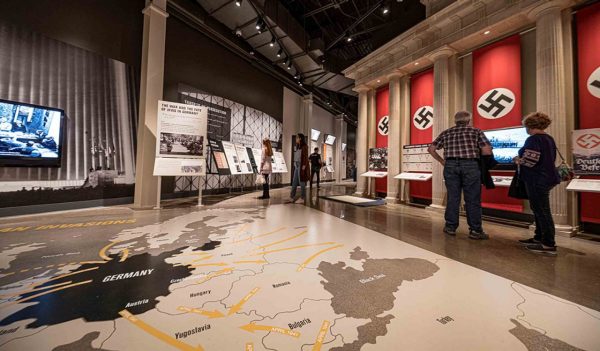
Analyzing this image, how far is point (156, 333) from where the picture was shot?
109cm

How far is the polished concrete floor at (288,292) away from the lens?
1068mm

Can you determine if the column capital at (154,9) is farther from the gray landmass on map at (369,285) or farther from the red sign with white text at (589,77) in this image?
the red sign with white text at (589,77)

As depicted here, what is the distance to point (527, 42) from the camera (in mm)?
3916

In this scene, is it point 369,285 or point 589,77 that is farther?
point 589,77

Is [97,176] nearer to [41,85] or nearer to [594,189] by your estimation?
[41,85]

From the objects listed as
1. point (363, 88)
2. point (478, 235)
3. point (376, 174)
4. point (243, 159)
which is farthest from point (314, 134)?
point (478, 235)

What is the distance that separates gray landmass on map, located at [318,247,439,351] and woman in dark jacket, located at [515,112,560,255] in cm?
147

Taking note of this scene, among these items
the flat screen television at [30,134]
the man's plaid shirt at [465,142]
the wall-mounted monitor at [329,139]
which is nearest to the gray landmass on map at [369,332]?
the man's plaid shirt at [465,142]

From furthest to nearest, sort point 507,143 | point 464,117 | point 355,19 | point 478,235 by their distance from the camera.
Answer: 1. point 355,19
2. point 507,143
3. point 464,117
4. point 478,235

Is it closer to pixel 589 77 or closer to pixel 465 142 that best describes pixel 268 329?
pixel 465 142

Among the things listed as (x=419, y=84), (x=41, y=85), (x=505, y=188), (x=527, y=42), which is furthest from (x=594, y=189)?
(x=41, y=85)

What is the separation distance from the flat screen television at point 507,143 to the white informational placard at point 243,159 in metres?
5.99

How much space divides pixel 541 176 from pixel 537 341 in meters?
2.07

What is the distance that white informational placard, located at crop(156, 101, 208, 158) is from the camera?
4.38m
